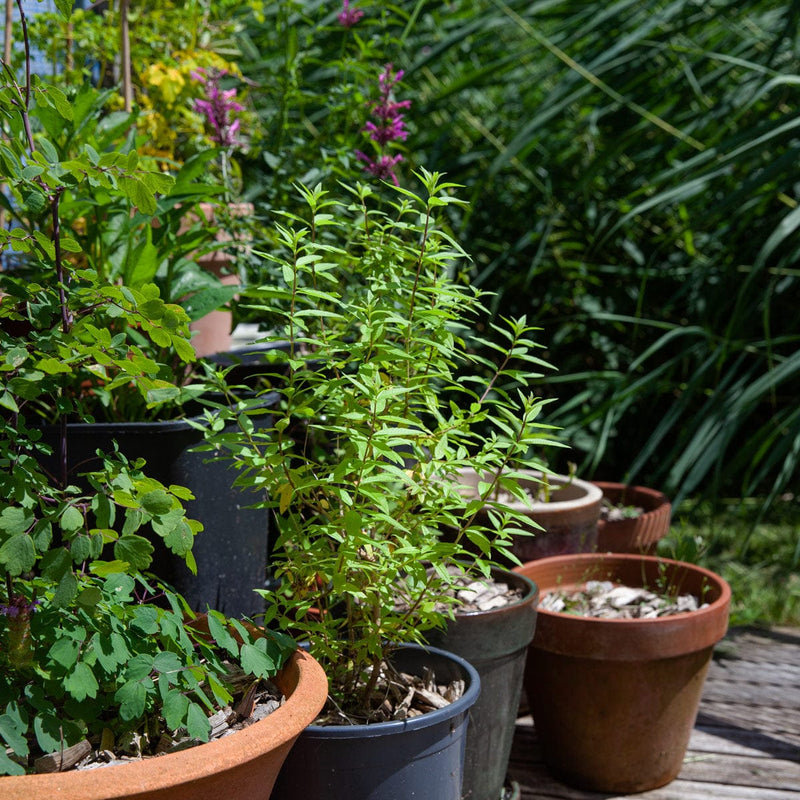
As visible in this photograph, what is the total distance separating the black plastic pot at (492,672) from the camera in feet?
4.50

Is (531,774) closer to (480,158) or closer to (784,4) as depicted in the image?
(480,158)

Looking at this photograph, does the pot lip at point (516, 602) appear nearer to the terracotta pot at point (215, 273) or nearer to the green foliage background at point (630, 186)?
the terracotta pot at point (215, 273)

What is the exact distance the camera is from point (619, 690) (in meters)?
1.58

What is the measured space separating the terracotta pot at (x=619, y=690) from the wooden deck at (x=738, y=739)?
0.05 meters

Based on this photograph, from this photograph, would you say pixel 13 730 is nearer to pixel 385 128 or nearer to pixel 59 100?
pixel 59 100

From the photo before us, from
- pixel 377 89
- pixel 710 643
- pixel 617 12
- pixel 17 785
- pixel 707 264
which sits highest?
pixel 617 12

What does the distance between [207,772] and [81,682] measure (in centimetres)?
14

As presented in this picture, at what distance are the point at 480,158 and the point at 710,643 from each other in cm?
168

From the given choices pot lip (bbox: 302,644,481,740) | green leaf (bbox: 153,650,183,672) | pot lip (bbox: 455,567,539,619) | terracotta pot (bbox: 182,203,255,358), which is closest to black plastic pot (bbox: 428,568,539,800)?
pot lip (bbox: 455,567,539,619)

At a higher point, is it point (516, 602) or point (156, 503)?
point (156, 503)

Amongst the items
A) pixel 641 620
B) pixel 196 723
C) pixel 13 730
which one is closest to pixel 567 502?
pixel 641 620

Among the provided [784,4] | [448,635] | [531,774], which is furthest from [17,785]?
[784,4]

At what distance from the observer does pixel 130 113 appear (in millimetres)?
1641

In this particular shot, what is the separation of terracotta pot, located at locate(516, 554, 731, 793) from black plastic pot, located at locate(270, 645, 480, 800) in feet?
1.71
